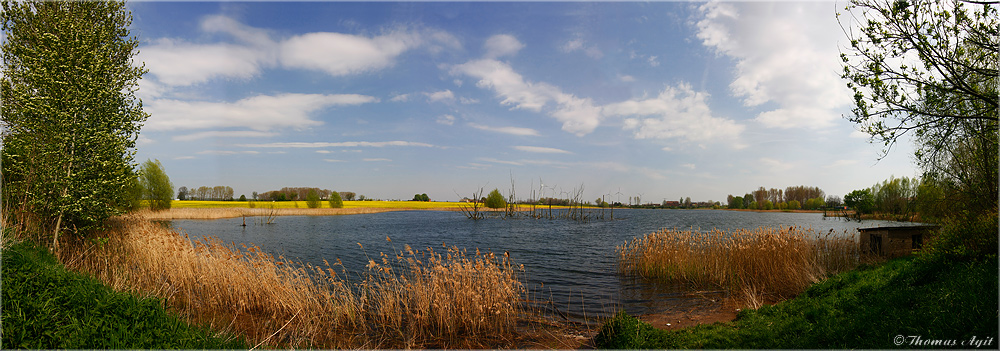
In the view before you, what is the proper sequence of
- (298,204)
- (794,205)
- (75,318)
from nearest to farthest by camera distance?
(75,318)
(298,204)
(794,205)

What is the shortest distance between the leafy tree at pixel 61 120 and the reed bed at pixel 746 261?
1632 centimetres

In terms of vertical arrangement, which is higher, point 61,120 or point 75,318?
point 61,120

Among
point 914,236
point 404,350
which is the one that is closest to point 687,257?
point 914,236

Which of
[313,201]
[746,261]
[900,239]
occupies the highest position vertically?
[313,201]

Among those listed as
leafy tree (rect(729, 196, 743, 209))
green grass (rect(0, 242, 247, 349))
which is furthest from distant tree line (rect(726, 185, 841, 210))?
green grass (rect(0, 242, 247, 349))

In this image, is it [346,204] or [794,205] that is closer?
[346,204]

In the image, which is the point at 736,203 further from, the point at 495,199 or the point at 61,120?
the point at 61,120

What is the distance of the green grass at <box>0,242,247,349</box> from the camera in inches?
202

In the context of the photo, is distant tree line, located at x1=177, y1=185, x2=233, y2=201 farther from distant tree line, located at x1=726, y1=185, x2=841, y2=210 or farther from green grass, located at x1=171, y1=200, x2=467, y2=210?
distant tree line, located at x1=726, y1=185, x2=841, y2=210

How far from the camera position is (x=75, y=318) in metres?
5.45

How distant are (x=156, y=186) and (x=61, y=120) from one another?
46.3m

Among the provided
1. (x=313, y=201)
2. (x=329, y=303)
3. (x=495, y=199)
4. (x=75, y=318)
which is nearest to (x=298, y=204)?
(x=313, y=201)

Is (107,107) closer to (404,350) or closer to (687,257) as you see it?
(404,350)

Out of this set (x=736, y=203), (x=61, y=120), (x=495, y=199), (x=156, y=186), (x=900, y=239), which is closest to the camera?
(x=61, y=120)
